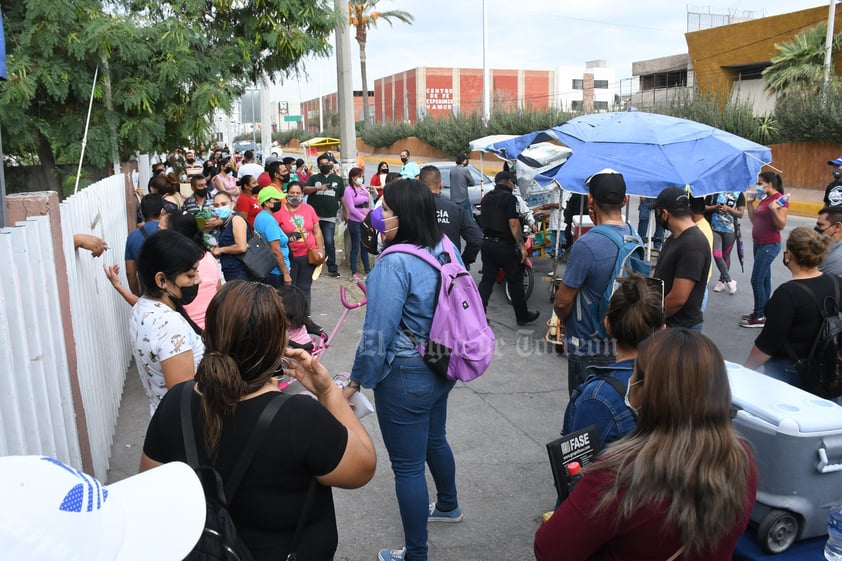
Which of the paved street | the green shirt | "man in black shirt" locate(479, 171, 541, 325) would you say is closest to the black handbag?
the paved street

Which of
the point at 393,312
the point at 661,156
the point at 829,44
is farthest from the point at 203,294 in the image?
the point at 829,44

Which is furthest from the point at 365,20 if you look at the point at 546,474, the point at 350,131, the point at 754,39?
the point at 546,474

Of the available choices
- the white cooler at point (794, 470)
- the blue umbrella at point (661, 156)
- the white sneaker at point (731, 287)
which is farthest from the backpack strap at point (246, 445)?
the white sneaker at point (731, 287)

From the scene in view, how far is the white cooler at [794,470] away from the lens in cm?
251

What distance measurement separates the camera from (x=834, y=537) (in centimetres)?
246

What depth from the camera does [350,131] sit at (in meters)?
12.8

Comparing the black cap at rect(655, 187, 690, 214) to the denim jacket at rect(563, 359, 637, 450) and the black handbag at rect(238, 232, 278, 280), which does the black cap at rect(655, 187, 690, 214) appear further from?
the black handbag at rect(238, 232, 278, 280)

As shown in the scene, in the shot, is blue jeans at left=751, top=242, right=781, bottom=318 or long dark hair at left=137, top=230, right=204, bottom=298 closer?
long dark hair at left=137, top=230, right=204, bottom=298

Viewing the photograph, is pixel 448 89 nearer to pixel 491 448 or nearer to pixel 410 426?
pixel 491 448

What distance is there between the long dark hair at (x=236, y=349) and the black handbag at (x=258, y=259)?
4.51 meters

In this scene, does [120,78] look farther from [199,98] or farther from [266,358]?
[266,358]

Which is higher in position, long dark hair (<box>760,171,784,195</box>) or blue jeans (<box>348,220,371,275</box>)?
long dark hair (<box>760,171,784,195</box>)

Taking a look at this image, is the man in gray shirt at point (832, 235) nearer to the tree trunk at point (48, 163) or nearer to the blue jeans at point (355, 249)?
the blue jeans at point (355, 249)

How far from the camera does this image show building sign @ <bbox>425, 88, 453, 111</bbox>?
7175 cm
